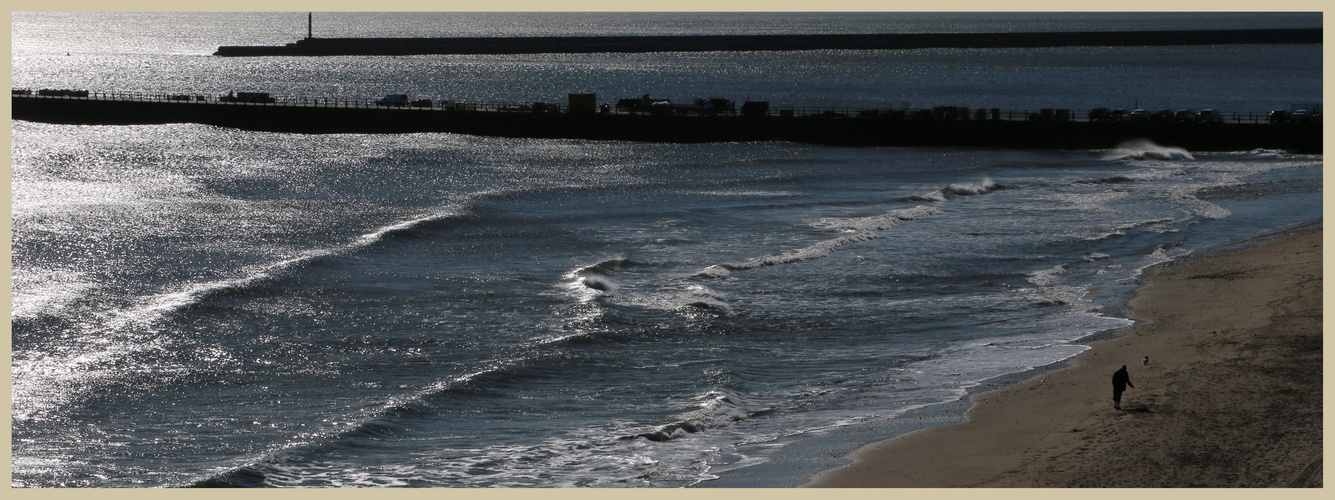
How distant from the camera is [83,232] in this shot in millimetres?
45125

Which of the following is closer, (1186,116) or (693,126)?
(1186,116)

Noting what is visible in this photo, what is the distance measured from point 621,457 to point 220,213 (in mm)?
32147

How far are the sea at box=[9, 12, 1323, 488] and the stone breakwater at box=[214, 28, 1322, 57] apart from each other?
98.1 m

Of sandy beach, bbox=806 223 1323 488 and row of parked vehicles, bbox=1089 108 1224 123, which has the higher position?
row of parked vehicles, bbox=1089 108 1224 123

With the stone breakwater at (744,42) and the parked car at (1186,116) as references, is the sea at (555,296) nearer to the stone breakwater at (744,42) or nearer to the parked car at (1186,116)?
the parked car at (1186,116)

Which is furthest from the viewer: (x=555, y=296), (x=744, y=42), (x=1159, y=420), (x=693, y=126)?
(x=744, y=42)

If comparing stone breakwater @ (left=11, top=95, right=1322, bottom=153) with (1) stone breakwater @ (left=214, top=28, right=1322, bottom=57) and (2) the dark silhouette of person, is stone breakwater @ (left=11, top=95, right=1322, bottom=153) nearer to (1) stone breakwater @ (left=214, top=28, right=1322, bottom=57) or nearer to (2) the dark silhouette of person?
(2) the dark silhouette of person

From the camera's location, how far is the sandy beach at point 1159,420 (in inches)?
778

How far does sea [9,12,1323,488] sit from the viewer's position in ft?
76.6

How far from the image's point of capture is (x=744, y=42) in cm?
17525

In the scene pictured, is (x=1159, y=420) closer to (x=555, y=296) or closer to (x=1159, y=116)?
(x=555, y=296)

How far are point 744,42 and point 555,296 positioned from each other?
14358 centimetres

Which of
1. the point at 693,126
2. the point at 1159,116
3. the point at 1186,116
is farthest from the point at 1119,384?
the point at 693,126

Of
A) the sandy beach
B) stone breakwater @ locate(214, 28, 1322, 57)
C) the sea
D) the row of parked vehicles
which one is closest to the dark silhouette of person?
Answer: the sandy beach
